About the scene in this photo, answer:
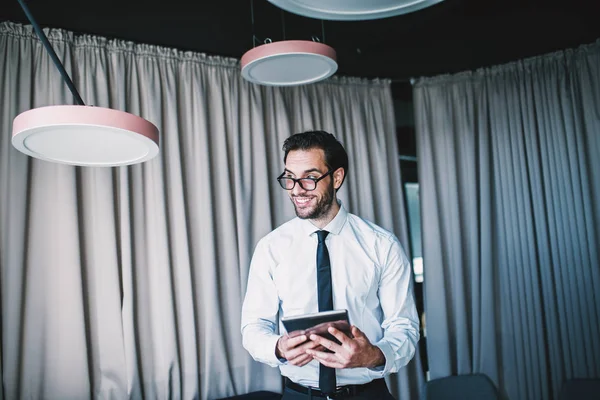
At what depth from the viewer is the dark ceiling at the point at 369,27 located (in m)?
2.78

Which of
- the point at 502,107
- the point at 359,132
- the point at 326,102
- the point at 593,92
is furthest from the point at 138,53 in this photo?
the point at 593,92

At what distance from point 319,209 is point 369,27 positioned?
5.48ft

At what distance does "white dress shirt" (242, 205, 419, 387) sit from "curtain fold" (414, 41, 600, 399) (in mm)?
1720

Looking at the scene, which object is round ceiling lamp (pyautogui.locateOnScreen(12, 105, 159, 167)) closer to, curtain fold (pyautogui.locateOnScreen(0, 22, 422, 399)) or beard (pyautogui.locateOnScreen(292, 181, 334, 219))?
beard (pyautogui.locateOnScreen(292, 181, 334, 219))

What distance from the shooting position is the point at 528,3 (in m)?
2.97

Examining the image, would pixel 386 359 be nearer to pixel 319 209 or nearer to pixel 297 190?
pixel 319 209

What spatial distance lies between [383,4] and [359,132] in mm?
2201

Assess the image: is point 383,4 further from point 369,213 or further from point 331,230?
point 369,213

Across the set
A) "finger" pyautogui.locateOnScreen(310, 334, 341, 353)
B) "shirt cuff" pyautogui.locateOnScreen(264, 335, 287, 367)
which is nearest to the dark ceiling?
"shirt cuff" pyautogui.locateOnScreen(264, 335, 287, 367)

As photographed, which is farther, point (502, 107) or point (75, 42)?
point (502, 107)

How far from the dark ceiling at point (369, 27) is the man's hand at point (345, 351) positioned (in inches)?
80.3

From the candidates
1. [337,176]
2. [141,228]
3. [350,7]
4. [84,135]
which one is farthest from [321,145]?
[141,228]

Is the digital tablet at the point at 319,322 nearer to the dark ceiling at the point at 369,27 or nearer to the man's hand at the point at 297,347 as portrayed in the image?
the man's hand at the point at 297,347

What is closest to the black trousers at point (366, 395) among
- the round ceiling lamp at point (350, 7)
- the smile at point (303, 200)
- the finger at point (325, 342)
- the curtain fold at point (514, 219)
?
the finger at point (325, 342)
